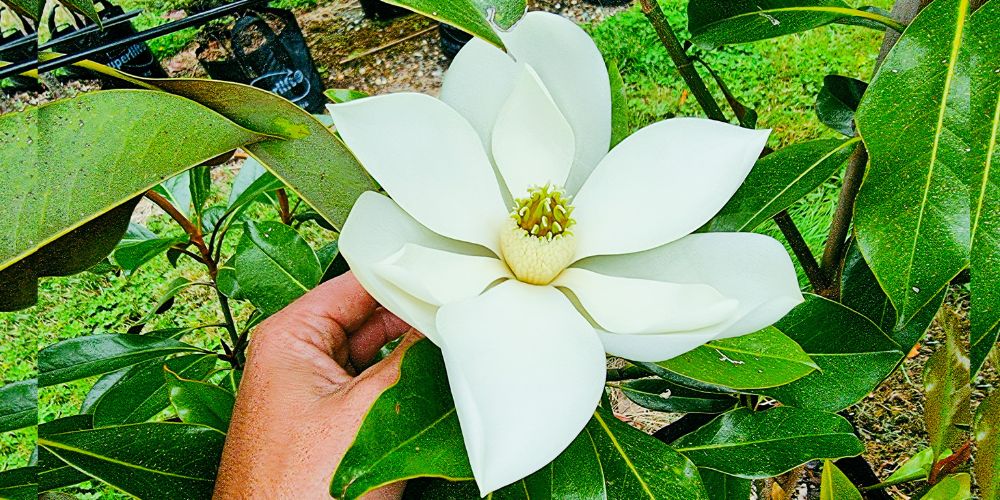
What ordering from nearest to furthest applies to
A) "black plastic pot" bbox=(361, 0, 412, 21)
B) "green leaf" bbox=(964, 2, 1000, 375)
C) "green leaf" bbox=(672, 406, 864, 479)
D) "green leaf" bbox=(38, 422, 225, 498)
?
"green leaf" bbox=(964, 2, 1000, 375), "green leaf" bbox=(38, 422, 225, 498), "green leaf" bbox=(672, 406, 864, 479), "black plastic pot" bbox=(361, 0, 412, 21)

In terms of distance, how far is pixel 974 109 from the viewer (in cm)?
54

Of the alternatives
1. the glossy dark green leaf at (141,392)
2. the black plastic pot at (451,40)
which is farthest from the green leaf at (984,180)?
the black plastic pot at (451,40)

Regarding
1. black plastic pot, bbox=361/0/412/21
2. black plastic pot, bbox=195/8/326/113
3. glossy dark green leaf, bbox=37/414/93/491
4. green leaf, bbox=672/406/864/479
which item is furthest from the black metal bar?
black plastic pot, bbox=361/0/412/21

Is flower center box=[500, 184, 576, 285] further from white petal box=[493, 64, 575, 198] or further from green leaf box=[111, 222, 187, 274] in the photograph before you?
green leaf box=[111, 222, 187, 274]

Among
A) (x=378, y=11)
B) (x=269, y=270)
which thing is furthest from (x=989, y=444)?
(x=378, y=11)

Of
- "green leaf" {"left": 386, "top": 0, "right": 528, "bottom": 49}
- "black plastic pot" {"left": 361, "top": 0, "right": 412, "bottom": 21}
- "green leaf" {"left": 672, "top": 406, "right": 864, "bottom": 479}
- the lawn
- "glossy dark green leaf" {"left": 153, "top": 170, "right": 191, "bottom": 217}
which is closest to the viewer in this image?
"green leaf" {"left": 386, "top": 0, "right": 528, "bottom": 49}

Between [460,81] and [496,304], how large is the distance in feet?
0.60

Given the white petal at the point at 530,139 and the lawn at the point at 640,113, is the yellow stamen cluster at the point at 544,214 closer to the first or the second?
the white petal at the point at 530,139

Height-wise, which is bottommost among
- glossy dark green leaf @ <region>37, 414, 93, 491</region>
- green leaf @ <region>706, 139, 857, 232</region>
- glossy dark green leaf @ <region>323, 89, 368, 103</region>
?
glossy dark green leaf @ <region>37, 414, 93, 491</region>

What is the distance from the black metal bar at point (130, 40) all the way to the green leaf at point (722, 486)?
0.68m

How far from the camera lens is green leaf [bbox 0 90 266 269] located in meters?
0.41

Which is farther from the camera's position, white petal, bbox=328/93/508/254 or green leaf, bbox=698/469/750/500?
green leaf, bbox=698/469/750/500

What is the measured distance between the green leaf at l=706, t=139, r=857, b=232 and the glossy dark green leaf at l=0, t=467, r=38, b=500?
57 centimetres

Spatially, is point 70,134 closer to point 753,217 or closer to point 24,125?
point 24,125
